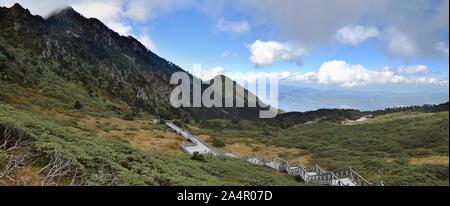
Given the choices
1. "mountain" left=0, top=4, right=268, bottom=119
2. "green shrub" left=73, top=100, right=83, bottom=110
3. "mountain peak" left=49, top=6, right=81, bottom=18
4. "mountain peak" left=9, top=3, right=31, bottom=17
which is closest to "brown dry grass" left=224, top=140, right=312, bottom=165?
"green shrub" left=73, top=100, right=83, bottom=110

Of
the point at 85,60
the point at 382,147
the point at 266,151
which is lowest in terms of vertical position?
the point at 266,151

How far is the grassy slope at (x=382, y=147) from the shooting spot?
116ft

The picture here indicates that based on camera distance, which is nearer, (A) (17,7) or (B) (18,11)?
(B) (18,11)

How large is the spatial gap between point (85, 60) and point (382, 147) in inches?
3223

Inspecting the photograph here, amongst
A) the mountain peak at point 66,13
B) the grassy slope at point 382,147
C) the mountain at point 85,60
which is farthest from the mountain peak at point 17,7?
the grassy slope at point 382,147

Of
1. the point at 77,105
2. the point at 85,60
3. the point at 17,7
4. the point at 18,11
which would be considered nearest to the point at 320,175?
the point at 77,105

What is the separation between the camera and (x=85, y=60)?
113 meters

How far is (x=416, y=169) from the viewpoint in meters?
35.9

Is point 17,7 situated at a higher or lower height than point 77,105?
higher

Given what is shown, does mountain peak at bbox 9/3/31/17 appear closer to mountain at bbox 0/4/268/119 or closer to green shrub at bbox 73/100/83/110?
mountain at bbox 0/4/268/119

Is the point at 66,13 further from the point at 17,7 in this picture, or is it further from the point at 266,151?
the point at 266,151

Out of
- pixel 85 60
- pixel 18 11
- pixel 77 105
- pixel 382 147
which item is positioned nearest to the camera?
pixel 382 147
